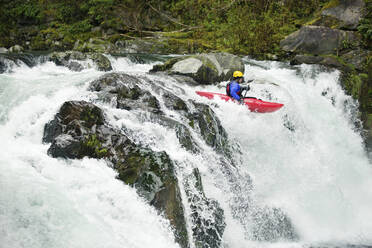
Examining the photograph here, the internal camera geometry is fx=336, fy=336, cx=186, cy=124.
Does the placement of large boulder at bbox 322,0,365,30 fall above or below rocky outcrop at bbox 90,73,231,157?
above

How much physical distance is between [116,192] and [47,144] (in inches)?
63.0

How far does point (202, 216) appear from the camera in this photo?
4.66m

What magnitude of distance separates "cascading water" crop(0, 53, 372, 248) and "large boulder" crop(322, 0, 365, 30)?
3372 millimetres

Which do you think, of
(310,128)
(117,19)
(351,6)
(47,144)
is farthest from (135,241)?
(117,19)

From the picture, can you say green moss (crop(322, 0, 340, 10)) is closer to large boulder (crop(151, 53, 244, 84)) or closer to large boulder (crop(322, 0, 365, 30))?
large boulder (crop(322, 0, 365, 30))

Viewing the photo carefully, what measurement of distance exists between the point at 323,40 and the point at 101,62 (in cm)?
784

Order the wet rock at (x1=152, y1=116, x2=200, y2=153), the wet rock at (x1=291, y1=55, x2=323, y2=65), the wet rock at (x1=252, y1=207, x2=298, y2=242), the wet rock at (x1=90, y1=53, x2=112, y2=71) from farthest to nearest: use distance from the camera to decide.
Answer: the wet rock at (x1=291, y1=55, x2=323, y2=65) < the wet rock at (x1=90, y1=53, x2=112, y2=71) < the wet rock at (x1=252, y1=207, x2=298, y2=242) < the wet rock at (x1=152, y1=116, x2=200, y2=153)

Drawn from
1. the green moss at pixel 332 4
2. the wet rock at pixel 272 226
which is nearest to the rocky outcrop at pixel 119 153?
the wet rock at pixel 272 226

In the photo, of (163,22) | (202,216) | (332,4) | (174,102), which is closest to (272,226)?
(202,216)

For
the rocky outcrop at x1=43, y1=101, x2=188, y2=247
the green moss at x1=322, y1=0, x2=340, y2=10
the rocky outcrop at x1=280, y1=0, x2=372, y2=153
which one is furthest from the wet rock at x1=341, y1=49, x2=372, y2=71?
the rocky outcrop at x1=43, y1=101, x2=188, y2=247

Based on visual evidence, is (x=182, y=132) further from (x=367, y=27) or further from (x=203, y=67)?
(x=367, y=27)

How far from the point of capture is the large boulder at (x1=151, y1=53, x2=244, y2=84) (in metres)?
9.01

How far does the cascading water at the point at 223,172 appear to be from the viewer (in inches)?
139

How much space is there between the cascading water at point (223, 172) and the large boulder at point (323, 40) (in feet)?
6.20
